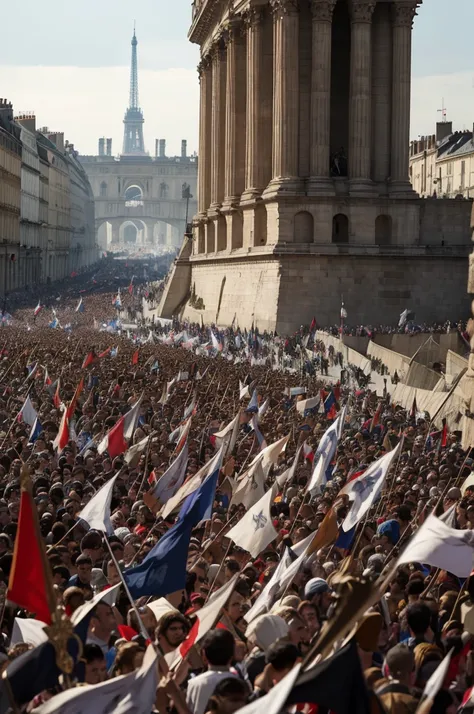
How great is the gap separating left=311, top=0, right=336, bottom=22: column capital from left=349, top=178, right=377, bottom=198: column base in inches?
249

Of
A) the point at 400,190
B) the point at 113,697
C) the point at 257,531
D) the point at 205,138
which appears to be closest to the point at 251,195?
the point at 400,190

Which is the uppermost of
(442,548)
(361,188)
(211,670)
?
(361,188)

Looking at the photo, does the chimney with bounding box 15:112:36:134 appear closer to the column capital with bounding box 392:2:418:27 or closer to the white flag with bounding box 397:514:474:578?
the column capital with bounding box 392:2:418:27

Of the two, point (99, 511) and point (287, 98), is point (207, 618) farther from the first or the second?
point (287, 98)

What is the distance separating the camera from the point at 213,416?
26609 mm

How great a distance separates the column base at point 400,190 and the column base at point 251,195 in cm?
667

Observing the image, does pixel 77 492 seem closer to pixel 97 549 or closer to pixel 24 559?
pixel 97 549

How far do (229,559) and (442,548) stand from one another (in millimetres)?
3603

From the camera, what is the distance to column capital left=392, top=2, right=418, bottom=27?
59.7 metres

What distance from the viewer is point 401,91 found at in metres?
60.2

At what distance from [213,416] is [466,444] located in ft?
16.4

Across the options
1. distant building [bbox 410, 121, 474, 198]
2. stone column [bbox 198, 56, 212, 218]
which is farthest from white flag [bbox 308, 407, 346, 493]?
distant building [bbox 410, 121, 474, 198]

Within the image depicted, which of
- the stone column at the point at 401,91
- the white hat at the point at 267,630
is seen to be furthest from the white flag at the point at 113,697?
the stone column at the point at 401,91

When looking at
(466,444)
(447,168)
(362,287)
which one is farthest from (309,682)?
(447,168)
